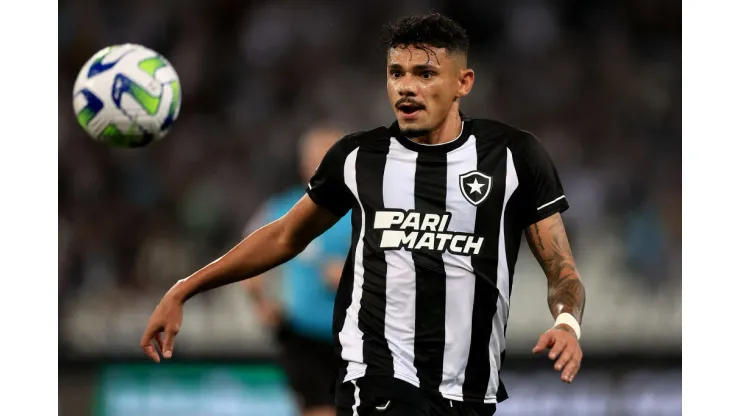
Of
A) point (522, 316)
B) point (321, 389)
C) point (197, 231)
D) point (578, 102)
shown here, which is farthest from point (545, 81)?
A: point (321, 389)

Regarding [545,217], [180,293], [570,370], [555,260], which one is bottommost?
[570,370]

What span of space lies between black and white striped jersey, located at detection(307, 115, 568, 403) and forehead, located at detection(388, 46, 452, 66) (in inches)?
12.5

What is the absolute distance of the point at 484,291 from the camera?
3670 mm

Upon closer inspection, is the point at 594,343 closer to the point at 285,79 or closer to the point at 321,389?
the point at 321,389

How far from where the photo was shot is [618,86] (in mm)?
8914

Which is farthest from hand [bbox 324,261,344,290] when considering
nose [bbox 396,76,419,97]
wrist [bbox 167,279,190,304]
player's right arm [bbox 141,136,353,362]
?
nose [bbox 396,76,419,97]

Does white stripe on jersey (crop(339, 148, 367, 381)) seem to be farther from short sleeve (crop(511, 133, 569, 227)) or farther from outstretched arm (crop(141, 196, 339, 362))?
short sleeve (crop(511, 133, 569, 227))

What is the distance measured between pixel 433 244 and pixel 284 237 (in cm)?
63

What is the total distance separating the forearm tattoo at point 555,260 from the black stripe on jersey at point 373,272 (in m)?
0.58

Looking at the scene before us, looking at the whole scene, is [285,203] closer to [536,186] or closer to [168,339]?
[168,339]

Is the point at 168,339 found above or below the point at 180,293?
below

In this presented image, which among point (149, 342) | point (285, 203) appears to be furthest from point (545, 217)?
point (285, 203)

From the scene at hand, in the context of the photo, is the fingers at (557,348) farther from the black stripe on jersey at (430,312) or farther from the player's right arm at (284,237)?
the player's right arm at (284,237)

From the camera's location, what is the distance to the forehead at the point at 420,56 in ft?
12.0
